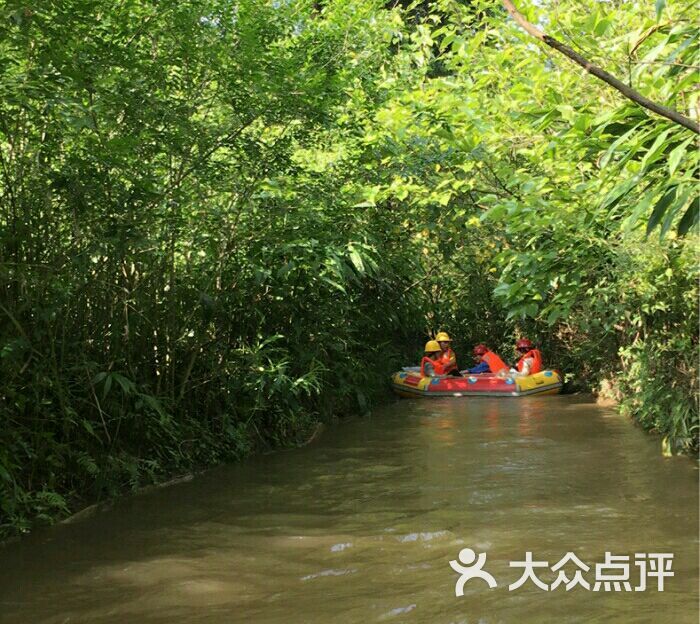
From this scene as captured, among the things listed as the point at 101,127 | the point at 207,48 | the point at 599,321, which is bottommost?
the point at 599,321

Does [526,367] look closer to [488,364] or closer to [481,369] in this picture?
[488,364]

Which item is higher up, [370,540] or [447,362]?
[370,540]

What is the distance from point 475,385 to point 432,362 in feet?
2.89

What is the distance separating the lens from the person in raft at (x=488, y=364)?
14.5 m

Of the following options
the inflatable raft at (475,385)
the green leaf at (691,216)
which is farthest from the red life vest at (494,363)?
the green leaf at (691,216)

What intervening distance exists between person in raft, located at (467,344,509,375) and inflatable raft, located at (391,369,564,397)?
1.27 ft

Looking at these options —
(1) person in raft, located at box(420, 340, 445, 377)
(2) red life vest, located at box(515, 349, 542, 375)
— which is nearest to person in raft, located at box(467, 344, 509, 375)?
(2) red life vest, located at box(515, 349, 542, 375)

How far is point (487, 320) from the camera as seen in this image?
1661 centimetres

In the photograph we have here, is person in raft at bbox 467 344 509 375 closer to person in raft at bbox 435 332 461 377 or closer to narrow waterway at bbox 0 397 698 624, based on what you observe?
person in raft at bbox 435 332 461 377

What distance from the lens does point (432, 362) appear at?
47.1 ft

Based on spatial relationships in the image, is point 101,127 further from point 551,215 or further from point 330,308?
point 330,308

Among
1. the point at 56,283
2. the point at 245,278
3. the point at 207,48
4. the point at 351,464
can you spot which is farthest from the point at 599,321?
the point at 56,283

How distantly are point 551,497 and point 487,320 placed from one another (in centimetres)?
1044

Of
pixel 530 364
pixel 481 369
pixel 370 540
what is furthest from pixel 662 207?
pixel 481 369
